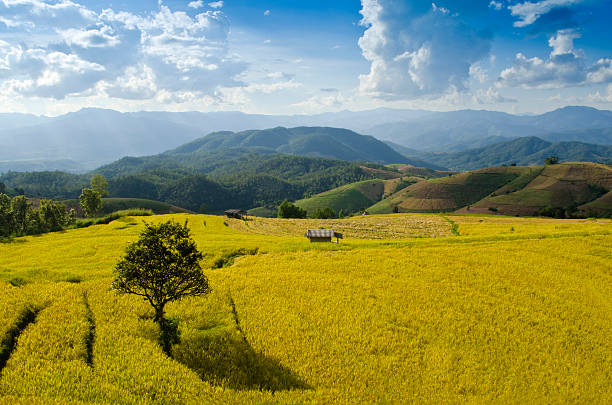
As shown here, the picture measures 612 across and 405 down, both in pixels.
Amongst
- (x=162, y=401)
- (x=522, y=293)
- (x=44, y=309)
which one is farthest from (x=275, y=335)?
(x=522, y=293)

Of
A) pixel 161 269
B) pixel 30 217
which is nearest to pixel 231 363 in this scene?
pixel 161 269

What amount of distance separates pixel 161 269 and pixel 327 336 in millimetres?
9653

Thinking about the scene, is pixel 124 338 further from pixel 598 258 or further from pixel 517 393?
pixel 598 258

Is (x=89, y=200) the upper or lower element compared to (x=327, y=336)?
upper

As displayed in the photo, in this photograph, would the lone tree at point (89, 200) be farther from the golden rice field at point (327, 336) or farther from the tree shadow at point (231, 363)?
the tree shadow at point (231, 363)

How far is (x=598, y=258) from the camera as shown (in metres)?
31.3

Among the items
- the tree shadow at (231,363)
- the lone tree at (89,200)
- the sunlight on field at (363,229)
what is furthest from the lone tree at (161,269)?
the lone tree at (89,200)

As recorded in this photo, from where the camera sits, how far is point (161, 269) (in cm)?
1577

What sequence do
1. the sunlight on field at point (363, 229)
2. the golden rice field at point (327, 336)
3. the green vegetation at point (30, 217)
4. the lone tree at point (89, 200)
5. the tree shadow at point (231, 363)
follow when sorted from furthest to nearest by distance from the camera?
the lone tree at point (89, 200), the green vegetation at point (30, 217), the sunlight on field at point (363, 229), the tree shadow at point (231, 363), the golden rice field at point (327, 336)

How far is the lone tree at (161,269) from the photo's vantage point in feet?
51.3

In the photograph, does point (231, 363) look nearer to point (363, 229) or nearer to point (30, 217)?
point (363, 229)

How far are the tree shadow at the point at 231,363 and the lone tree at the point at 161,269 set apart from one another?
116 centimetres

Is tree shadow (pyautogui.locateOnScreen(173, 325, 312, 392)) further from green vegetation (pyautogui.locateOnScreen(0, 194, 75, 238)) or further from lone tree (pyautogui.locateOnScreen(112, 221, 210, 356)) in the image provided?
green vegetation (pyautogui.locateOnScreen(0, 194, 75, 238))

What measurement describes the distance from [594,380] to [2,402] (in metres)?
25.3
